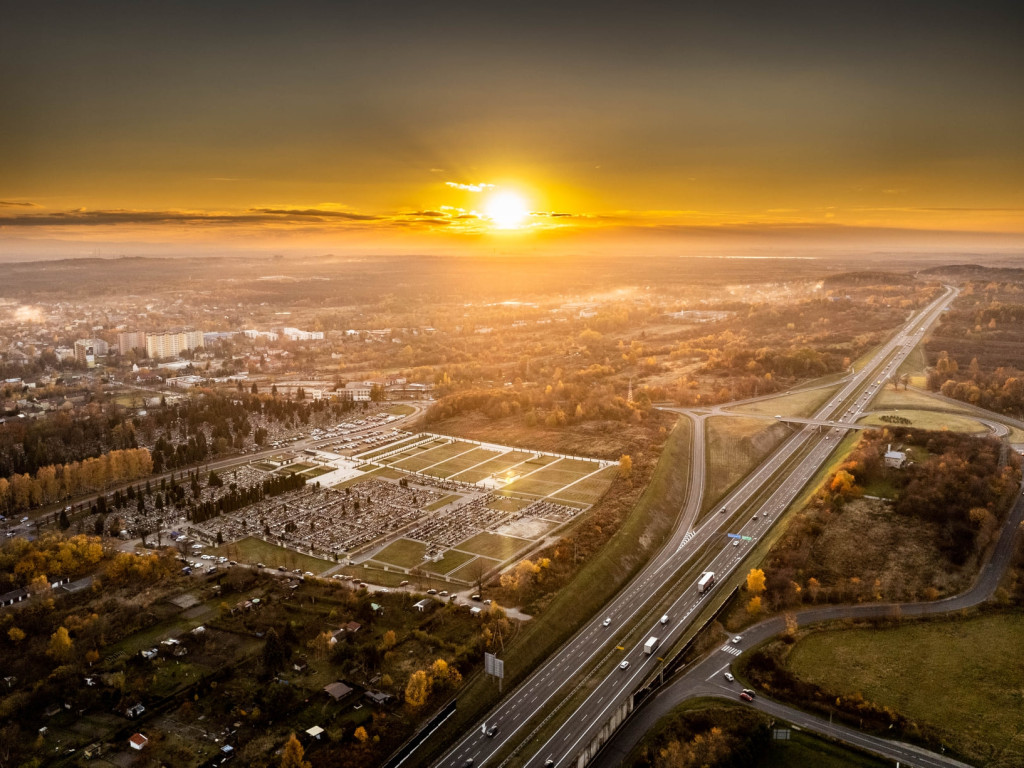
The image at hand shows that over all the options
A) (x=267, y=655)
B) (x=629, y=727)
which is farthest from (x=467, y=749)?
(x=267, y=655)

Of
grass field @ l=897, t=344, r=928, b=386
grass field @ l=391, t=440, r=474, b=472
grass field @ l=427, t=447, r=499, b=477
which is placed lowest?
grass field @ l=391, t=440, r=474, b=472

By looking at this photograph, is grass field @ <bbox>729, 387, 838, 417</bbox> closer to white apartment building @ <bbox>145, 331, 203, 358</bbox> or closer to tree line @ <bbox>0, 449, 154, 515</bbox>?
tree line @ <bbox>0, 449, 154, 515</bbox>

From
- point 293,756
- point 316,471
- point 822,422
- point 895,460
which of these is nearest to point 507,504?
point 316,471

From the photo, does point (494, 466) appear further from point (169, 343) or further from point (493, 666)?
point (169, 343)

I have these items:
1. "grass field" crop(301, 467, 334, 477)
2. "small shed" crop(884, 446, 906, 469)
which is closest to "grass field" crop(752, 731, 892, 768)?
"small shed" crop(884, 446, 906, 469)

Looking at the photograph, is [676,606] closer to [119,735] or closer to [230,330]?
[119,735]

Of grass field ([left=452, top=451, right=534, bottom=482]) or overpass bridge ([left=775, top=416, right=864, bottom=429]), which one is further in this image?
overpass bridge ([left=775, top=416, right=864, bottom=429])
